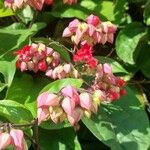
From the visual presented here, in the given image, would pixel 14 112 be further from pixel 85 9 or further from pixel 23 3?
pixel 85 9

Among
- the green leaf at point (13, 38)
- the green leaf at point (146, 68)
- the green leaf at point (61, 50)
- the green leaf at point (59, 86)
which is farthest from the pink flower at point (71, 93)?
the green leaf at point (146, 68)

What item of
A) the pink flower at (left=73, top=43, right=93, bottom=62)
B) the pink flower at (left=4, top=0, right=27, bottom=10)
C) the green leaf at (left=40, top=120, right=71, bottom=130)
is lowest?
the green leaf at (left=40, top=120, right=71, bottom=130)

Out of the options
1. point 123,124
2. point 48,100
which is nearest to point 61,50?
point 123,124

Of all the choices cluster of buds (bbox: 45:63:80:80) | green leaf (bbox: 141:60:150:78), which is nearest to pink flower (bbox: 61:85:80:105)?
cluster of buds (bbox: 45:63:80:80)

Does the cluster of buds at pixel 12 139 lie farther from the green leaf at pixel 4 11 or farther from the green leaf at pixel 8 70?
the green leaf at pixel 4 11

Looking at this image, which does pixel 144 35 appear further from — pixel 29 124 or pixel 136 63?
pixel 29 124

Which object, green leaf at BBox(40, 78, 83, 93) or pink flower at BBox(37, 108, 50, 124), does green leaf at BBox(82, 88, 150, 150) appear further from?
pink flower at BBox(37, 108, 50, 124)
